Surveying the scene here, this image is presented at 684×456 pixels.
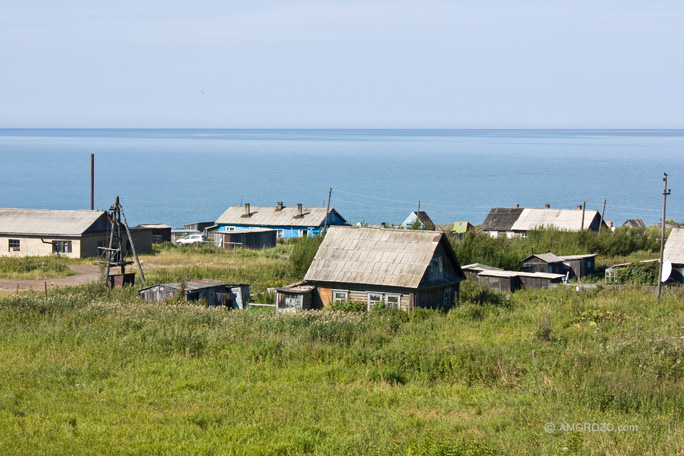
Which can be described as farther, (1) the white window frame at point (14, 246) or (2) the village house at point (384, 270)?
(1) the white window frame at point (14, 246)

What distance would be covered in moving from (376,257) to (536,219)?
3561 cm

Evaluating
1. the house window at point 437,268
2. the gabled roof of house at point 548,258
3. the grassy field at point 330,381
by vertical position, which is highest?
the house window at point 437,268

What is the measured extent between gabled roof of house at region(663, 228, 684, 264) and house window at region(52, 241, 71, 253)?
3317cm

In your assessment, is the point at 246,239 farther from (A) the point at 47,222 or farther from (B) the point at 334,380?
(B) the point at 334,380

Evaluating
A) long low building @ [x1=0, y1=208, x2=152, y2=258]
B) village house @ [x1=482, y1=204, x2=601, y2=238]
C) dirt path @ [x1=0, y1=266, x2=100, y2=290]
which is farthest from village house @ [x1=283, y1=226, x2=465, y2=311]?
village house @ [x1=482, y1=204, x2=601, y2=238]

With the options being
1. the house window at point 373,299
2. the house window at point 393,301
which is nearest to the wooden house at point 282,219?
the house window at point 373,299

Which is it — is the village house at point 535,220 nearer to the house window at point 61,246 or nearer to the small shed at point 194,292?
the house window at point 61,246

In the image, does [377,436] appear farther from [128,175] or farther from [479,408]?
[128,175]

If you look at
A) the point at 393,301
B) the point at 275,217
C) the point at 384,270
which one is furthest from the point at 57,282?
the point at 275,217

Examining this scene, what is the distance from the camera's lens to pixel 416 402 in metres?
15.4

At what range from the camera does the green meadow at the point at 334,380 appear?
499 inches

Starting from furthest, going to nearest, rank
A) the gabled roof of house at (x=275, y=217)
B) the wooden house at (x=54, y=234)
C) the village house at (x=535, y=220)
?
1. the gabled roof of house at (x=275, y=217)
2. the village house at (x=535, y=220)
3. the wooden house at (x=54, y=234)

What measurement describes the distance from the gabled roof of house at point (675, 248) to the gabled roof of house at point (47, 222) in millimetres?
31820

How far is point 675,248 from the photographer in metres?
37.0
